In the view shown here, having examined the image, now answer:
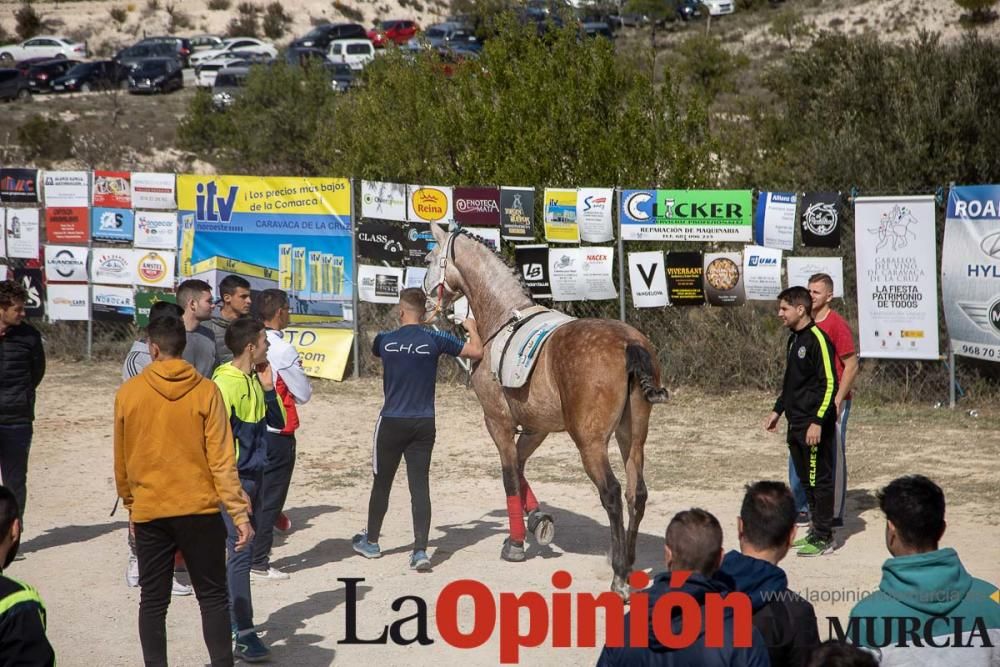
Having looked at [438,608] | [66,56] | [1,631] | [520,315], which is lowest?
[438,608]

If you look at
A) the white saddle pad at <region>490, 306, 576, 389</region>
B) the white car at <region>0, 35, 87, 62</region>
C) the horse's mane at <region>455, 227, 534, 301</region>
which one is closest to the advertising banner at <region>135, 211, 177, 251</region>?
the horse's mane at <region>455, 227, 534, 301</region>

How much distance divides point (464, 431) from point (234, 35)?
2076 inches

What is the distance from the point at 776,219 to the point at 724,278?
2.88 feet

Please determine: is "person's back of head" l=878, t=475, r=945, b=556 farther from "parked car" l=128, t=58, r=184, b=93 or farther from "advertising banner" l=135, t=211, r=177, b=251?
"parked car" l=128, t=58, r=184, b=93

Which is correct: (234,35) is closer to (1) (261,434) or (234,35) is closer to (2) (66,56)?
(2) (66,56)

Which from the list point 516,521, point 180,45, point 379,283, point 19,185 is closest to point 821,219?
point 379,283

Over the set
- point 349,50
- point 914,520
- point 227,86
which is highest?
point 349,50

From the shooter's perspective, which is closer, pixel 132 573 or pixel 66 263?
pixel 132 573

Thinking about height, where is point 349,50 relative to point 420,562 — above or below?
above

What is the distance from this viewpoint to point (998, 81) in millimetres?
18391

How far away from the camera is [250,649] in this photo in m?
6.58

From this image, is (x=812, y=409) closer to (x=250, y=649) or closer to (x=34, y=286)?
(x=250, y=649)

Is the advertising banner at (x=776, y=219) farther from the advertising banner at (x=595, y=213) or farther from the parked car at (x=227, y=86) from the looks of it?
the parked car at (x=227, y=86)

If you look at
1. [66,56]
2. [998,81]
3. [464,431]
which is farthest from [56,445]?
[66,56]
